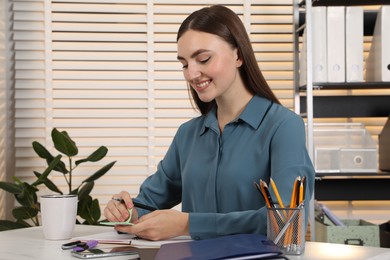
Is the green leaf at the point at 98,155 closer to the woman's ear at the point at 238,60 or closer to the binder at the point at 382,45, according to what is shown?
the binder at the point at 382,45

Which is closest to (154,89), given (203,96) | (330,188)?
(330,188)

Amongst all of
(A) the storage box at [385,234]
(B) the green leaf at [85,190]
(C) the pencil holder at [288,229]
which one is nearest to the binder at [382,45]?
(A) the storage box at [385,234]

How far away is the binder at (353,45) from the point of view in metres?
3.59

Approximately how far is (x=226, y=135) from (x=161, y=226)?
467 mm

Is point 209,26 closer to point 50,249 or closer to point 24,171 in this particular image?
point 50,249

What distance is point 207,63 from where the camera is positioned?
80.1 inches

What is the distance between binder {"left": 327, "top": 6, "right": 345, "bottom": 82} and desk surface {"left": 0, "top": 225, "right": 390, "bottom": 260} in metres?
2.08

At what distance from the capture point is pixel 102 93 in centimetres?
400

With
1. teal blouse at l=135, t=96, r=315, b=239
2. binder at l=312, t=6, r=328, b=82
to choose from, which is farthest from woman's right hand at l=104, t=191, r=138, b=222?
binder at l=312, t=6, r=328, b=82

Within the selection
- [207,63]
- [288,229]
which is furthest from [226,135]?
[288,229]

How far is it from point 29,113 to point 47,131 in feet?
0.49

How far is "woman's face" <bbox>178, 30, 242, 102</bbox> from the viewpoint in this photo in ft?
6.61

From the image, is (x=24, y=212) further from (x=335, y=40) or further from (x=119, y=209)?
(x=335, y=40)

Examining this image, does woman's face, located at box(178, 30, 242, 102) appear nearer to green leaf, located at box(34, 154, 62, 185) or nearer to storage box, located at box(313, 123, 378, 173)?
green leaf, located at box(34, 154, 62, 185)
